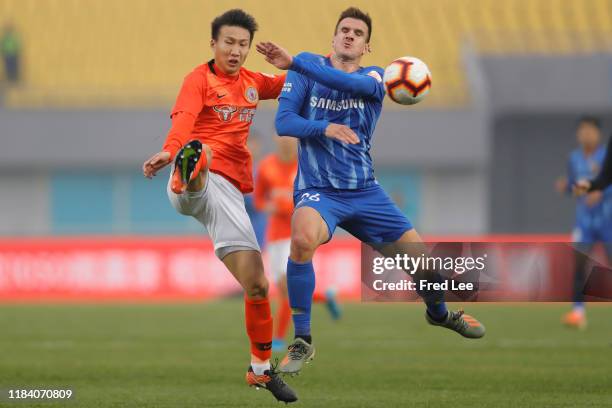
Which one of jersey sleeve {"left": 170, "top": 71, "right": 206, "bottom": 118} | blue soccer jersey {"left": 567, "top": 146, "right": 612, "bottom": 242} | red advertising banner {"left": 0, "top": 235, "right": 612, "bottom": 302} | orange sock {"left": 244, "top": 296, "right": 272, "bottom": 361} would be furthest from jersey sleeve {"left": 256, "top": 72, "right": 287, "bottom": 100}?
red advertising banner {"left": 0, "top": 235, "right": 612, "bottom": 302}

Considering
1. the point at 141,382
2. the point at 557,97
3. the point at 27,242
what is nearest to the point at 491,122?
the point at 557,97

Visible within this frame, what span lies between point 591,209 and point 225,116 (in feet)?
23.9

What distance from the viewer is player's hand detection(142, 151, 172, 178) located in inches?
274

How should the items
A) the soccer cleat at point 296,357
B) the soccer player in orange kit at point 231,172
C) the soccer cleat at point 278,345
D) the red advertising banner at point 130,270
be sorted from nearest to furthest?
the soccer cleat at point 296,357, the soccer player in orange kit at point 231,172, the soccer cleat at point 278,345, the red advertising banner at point 130,270

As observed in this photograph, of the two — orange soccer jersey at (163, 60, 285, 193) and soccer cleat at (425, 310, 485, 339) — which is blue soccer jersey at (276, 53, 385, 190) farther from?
soccer cleat at (425, 310, 485, 339)

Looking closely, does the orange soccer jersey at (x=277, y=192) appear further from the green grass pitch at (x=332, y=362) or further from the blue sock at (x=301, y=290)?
the blue sock at (x=301, y=290)

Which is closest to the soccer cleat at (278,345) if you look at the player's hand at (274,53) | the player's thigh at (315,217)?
the player's thigh at (315,217)

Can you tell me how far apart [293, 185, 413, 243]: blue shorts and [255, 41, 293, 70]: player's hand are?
3.26 ft

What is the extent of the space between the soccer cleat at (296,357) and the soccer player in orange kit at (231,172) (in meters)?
0.14

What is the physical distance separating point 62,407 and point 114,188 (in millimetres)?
19561

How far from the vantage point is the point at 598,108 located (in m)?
25.6

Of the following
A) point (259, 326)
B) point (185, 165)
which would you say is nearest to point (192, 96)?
point (185, 165)

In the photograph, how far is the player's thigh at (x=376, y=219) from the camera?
8016 mm

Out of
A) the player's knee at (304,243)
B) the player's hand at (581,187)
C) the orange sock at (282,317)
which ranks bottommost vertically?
the orange sock at (282,317)
